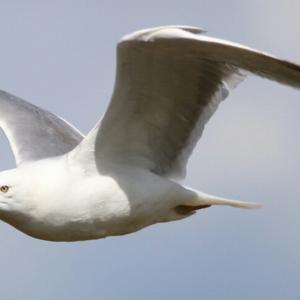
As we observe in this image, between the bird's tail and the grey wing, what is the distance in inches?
47.7

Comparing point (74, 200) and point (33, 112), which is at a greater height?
point (33, 112)

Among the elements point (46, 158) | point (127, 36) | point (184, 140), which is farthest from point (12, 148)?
point (127, 36)

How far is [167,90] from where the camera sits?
12.0 meters

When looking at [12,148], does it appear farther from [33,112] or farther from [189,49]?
[189,49]

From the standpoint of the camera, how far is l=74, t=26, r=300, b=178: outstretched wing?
11.0m

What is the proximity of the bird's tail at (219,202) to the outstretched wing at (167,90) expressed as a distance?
0.23 m

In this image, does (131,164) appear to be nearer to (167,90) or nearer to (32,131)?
(167,90)

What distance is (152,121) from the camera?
12.2 m

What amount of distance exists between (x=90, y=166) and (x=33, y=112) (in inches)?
95.0

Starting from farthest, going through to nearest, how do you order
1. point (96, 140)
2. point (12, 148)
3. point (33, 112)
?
point (33, 112) → point (12, 148) → point (96, 140)

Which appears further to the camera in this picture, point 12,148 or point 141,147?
point 12,148

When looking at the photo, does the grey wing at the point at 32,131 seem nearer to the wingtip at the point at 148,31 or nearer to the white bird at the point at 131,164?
the white bird at the point at 131,164

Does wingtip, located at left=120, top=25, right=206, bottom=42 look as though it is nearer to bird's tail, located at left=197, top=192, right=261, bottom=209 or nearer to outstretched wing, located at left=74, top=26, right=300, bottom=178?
outstretched wing, located at left=74, top=26, right=300, bottom=178

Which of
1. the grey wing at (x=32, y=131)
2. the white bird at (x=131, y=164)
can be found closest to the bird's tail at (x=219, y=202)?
the white bird at (x=131, y=164)
